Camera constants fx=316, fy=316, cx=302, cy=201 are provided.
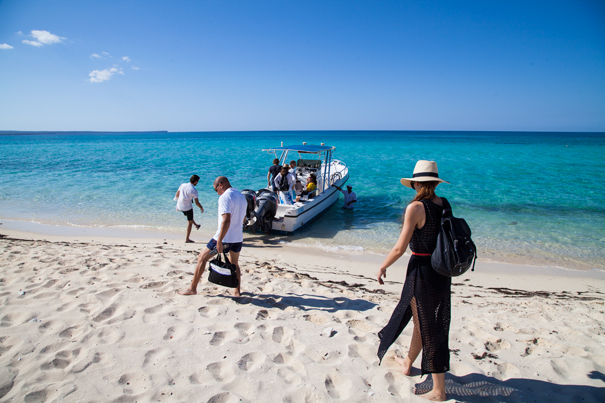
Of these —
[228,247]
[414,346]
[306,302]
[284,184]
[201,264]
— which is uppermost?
[284,184]

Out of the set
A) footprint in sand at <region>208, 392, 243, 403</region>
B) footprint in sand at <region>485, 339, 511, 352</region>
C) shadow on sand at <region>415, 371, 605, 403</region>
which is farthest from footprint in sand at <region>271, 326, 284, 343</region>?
footprint in sand at <region>485, 339, 511, 352</region>

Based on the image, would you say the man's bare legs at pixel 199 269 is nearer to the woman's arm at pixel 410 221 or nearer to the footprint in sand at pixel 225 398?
the footprint in sand at pixel 225 398

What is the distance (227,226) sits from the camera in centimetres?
380

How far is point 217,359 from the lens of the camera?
9.18ft

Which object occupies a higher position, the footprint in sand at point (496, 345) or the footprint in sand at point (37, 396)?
the footprint in sand at point (37, 396)

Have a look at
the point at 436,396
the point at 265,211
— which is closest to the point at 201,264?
the point at 436,396

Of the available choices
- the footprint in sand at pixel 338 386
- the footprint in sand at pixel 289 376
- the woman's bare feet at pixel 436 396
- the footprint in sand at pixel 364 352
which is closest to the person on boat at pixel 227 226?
the footprint in sand at pixel 289 376

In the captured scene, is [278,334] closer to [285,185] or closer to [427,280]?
[427,280]

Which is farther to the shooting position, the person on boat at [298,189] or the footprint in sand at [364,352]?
the person on boat at [298,189]

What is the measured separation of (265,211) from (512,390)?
657 cm

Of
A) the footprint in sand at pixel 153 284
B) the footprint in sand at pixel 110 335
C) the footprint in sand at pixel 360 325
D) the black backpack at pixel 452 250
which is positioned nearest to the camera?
the black backpack at pixel 452 250

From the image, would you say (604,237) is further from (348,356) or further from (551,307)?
(348,356)

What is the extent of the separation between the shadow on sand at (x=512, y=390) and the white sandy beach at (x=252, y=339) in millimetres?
11

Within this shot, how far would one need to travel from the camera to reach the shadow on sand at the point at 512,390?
2434 mm
